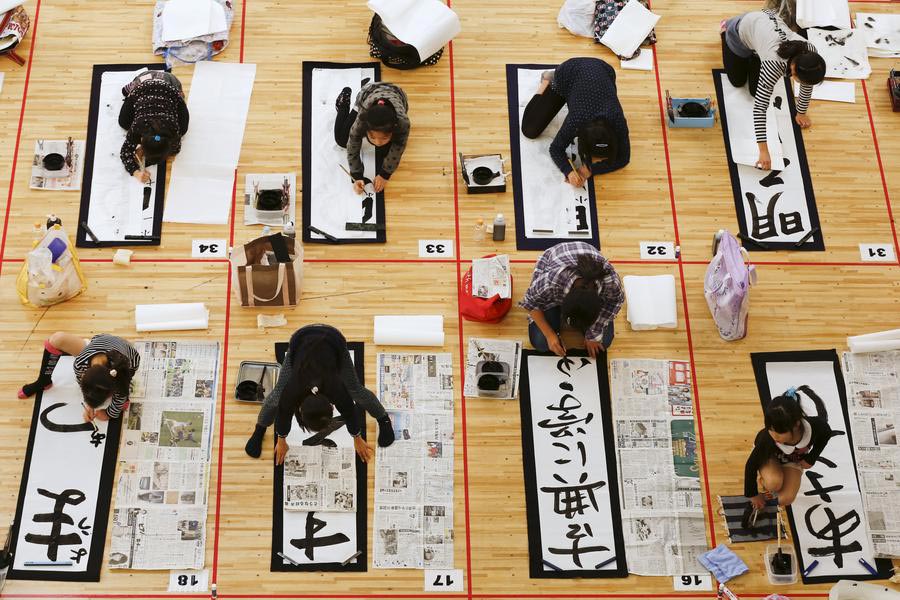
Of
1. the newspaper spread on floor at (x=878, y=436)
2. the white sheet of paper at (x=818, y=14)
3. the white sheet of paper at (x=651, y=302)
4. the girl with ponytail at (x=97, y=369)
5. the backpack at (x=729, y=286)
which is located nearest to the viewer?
the girl with ponytail at (x=97, y=369)

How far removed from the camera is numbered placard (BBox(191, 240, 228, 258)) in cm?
664

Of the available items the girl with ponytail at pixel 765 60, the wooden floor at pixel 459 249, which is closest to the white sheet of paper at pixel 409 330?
the wooden floor at pixel 459 249

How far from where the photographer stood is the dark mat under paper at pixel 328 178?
6742 millimetres

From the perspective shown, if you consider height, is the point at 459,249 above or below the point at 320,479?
above

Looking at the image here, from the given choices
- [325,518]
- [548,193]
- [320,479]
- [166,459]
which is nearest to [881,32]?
[548,193]

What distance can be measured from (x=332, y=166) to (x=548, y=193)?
1.71 metres

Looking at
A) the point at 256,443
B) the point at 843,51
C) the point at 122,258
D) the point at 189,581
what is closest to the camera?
the point at 189,581

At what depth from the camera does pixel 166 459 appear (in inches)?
237

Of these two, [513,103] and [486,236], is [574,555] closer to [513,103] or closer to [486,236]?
[486,236]

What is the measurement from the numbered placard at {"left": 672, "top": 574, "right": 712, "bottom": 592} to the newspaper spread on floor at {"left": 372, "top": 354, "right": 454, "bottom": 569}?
59.9 inches

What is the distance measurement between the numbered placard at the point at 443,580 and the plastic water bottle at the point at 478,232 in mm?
2429

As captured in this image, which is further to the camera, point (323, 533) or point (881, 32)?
point (881, 32)

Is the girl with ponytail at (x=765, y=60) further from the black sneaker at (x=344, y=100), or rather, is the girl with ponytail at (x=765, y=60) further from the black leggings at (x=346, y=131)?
the black sneaker at (x=344, y=100)

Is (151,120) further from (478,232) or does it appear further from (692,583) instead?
(692,583)
